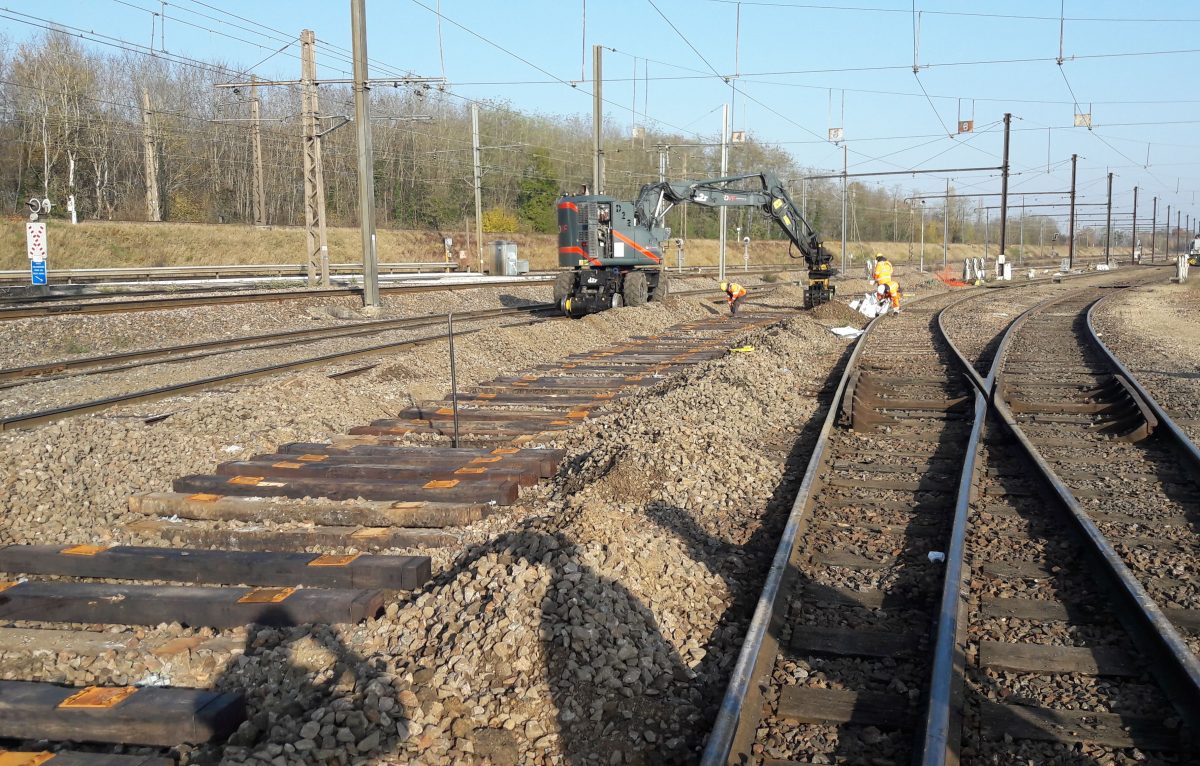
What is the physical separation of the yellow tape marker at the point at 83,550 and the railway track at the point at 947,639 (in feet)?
13.5

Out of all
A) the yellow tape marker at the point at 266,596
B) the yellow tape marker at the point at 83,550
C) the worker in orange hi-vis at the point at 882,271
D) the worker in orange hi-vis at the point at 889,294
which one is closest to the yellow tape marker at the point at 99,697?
the yellow tape marker at the point at 266,596

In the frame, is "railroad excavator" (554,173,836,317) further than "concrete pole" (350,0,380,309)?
Yes

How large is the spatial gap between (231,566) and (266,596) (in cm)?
64

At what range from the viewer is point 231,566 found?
18.7ft

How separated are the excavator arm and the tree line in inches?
878

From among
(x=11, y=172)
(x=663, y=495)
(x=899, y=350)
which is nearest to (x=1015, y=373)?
(x=899, y=350)

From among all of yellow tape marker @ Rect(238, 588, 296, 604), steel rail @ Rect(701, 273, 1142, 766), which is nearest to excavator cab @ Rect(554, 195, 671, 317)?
steel rail @ Rect(701, 273, 1142, 766)

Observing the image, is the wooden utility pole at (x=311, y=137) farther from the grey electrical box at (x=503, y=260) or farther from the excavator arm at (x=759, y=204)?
the grey electrical box at (x=503, y=260)

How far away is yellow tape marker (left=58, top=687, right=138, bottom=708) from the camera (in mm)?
3992

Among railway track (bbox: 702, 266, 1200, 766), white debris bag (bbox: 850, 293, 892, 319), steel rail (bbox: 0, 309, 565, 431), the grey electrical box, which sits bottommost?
railway track (bbox: 702, 266, 1200, 766)

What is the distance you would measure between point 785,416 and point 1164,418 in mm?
3644

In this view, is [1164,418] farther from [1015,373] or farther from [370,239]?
[370,239]

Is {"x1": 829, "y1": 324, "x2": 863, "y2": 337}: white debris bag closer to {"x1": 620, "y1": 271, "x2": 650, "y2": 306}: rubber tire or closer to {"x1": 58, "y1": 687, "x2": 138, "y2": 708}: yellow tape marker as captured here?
{"x1": 620, "y1": 271, "x2": 650, "y2": 306}: rubber tire

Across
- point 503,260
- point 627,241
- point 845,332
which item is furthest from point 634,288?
point 503,260
